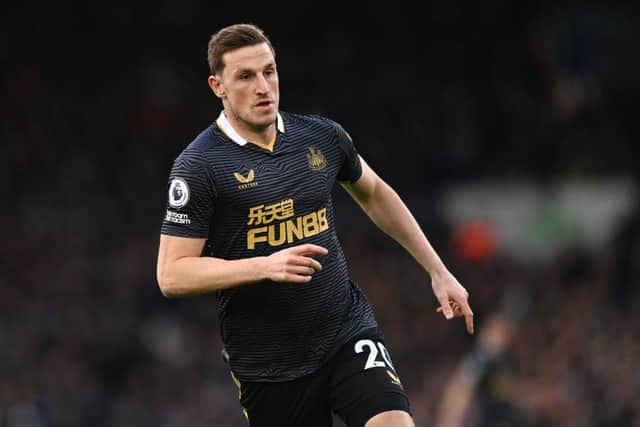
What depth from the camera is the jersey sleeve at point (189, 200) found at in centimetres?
535

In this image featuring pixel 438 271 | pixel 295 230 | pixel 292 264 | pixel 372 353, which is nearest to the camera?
pixel 292 264

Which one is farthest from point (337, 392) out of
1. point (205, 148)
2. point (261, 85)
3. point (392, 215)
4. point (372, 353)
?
point (261, 85)

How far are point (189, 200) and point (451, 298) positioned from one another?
50.2 inches

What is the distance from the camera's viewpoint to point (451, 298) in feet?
19.2

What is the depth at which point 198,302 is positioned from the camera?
59.0 feet

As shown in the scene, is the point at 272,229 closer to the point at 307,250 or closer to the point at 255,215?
the point at 255,215

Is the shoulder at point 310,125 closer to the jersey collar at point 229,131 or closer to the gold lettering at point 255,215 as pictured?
the jersey collar at point 229,131

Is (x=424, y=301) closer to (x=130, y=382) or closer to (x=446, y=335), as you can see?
(x=446, y=335)

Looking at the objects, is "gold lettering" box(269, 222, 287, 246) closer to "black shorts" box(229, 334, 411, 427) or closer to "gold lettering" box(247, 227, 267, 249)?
"gold lettering" box(247, 227, 267, 249)

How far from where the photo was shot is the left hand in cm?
577

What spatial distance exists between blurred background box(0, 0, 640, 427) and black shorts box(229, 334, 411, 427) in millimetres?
6447

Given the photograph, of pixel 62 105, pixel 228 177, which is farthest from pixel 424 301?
pixel 228 177

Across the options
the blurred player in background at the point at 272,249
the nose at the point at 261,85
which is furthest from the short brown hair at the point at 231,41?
the nose at the point at 261,85

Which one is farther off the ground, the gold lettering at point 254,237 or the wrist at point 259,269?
the wrist at point 259,269
